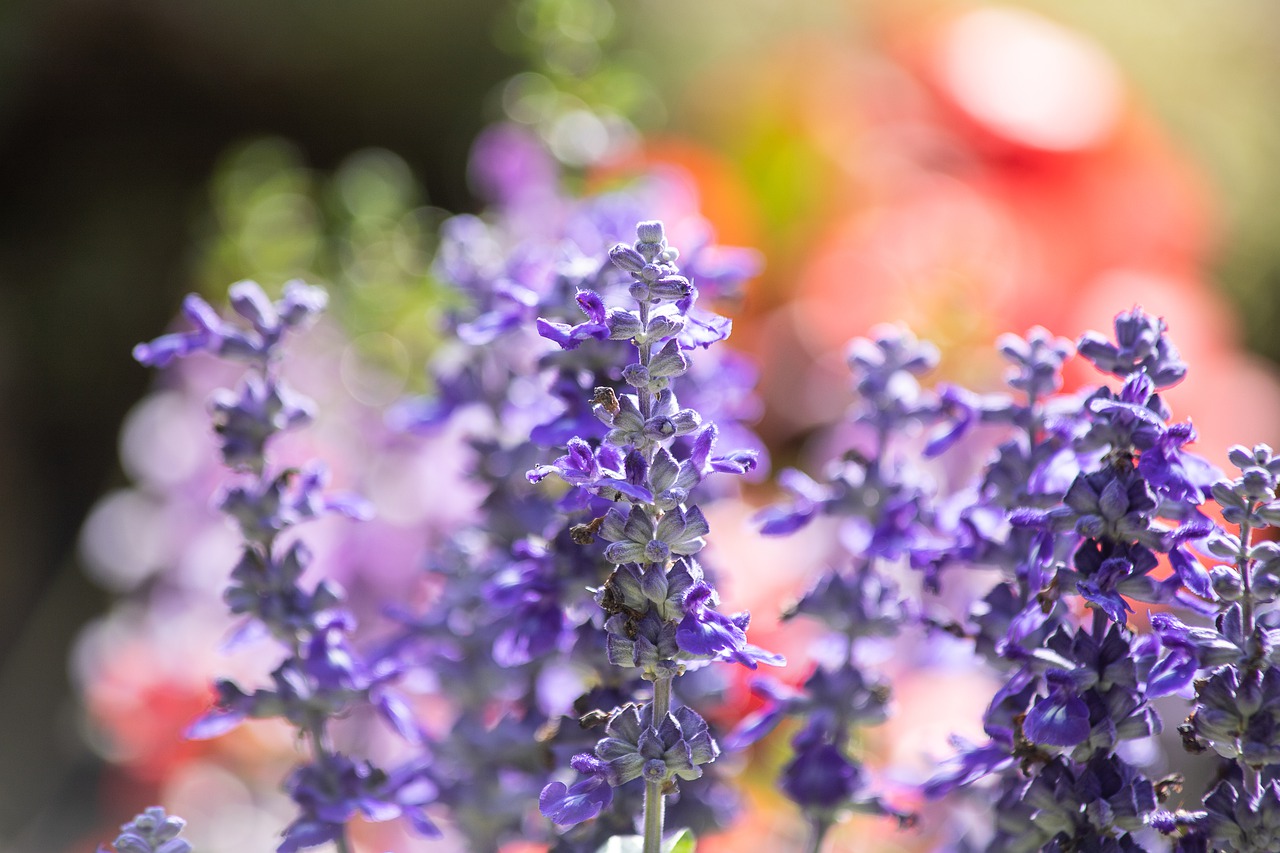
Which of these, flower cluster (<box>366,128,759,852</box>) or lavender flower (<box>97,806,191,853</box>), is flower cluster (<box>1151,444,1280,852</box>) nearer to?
flower cluster (<box>366,128,759,852</box>)

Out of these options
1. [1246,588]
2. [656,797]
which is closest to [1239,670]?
[1246,588]

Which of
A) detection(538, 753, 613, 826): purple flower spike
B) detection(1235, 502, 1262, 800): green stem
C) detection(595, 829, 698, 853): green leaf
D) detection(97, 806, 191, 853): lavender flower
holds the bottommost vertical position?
detection(97, 806, 191, 853): lavender flower

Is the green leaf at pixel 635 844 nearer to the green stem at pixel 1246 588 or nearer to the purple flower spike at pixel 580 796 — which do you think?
the purple flower spike at pixel 580 796

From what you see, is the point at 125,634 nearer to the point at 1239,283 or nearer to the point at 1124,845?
the point at 1124,845

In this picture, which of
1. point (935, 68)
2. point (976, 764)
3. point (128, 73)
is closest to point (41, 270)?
point (128, 73)

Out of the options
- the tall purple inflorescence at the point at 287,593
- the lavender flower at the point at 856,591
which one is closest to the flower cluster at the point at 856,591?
the lavender flower at the point at 856,591

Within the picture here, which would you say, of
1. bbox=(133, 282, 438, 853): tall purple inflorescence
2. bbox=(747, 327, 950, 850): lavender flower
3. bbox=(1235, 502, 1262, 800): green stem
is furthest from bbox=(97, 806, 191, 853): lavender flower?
bbox=(1235, 502, 1262, 800): green stem
